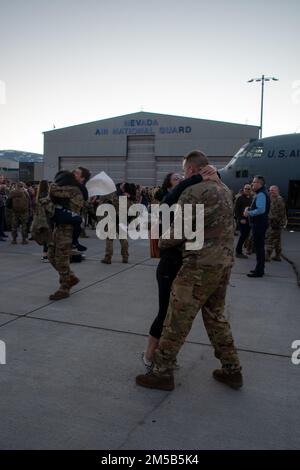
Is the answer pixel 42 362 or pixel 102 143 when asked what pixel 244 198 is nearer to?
pixel 42 362

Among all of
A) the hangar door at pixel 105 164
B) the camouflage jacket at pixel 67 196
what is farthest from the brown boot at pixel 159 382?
the hangar door at pixel 105 164

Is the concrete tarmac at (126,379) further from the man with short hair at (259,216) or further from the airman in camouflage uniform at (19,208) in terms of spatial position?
the airman in camouflage uniform at (19,208)

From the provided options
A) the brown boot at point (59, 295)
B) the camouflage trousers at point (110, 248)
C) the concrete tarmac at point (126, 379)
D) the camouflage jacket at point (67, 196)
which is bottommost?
the concrete tarmac at point (126, 379)

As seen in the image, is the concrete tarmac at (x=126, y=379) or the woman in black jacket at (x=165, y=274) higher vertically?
the woman in black jacket at (x=165, y=274)

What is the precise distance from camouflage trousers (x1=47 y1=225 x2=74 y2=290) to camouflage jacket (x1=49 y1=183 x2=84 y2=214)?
0.31 meters

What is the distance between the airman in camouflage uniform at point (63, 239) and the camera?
6.00 metres

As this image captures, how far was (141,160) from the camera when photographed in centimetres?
3966

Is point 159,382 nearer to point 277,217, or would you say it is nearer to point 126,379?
point 126,379

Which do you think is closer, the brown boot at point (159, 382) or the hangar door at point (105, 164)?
the brown boot at point (159, 382)

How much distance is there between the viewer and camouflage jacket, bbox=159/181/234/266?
10.8ft

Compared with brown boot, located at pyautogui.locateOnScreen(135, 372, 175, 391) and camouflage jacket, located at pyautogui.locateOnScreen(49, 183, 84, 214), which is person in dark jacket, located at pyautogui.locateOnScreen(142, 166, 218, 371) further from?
camouflage jacket, located at pyautogui.locateOnScreen(49, 183, 84, 214)

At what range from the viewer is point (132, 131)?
3988cm
